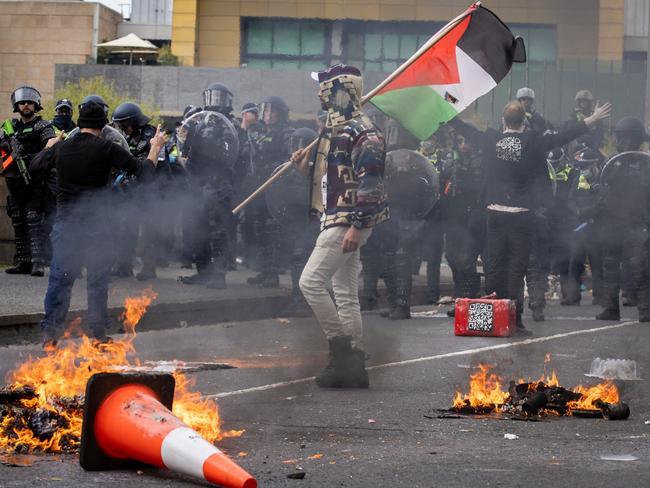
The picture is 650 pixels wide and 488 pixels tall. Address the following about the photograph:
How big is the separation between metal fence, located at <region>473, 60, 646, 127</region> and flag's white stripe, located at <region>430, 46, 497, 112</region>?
54.2ft

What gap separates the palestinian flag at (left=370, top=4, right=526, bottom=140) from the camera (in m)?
9.69

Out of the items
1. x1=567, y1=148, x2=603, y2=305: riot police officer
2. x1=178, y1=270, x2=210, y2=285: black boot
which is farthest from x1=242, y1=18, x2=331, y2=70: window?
x1=178, y1=270, x2=210, y2=285: black boot

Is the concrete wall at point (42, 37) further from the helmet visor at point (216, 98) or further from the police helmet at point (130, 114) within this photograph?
the police helmet at point (130, 114)

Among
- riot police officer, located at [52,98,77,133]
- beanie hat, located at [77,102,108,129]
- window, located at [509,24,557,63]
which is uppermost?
window, located at [509,24,557,63]

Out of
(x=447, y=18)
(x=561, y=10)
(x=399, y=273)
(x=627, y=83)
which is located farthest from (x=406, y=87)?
(x=561, y=10)

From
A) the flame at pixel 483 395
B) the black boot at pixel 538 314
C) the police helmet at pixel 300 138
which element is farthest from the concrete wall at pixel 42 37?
the flame at pixel 483 395

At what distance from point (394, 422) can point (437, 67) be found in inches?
143

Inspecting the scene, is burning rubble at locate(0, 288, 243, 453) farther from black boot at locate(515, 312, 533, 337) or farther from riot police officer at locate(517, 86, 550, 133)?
riot police officer at locate(517, 86, 550, 133)

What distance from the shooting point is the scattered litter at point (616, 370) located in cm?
865

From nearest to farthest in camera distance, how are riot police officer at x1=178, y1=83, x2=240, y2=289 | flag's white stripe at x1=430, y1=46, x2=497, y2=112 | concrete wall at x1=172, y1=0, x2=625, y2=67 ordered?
flag's white stripe at x1=430, y1=46, x2=497, y2=112, riot police officer at x1=178, y1=83, x2=240, y2=289, concrete wall at x1=172, y1=0, x2=625, y2=67

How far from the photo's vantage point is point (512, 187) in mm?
11688

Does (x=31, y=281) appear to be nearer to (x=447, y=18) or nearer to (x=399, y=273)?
(x=399, y=273)

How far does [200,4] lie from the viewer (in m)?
→ 38.6

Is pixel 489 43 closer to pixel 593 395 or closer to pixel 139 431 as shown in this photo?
pixel 593 395
